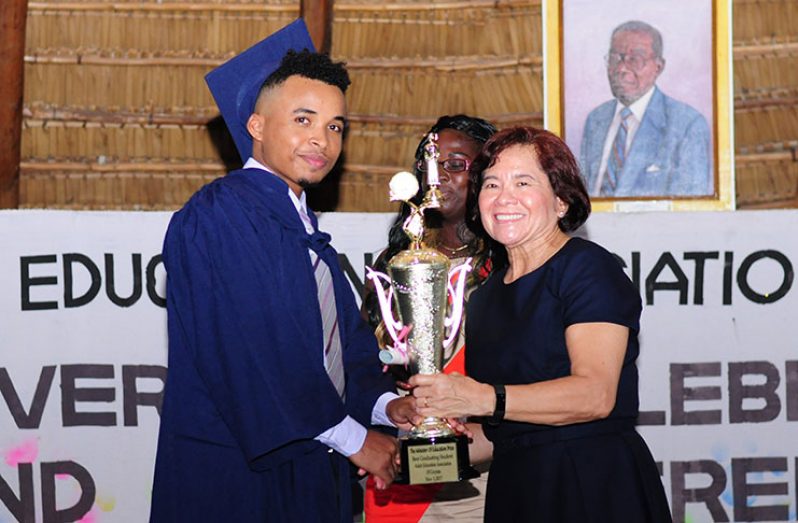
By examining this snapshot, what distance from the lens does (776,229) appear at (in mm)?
4090

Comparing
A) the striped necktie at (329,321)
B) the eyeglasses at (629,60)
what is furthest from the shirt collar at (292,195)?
the eyeglasses at (629,60)

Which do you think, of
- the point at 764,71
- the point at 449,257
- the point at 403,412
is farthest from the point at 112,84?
the point at 764,71

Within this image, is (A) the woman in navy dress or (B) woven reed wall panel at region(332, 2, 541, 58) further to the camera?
(B) woven reed wall panel at region(332, 2, 541, 58)

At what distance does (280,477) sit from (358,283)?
5.19 feet

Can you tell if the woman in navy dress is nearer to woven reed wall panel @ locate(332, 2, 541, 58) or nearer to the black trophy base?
the black trophy base

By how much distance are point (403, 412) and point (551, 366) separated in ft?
1.58

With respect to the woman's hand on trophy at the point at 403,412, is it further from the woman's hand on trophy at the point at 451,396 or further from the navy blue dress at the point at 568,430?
the navy blue dress at the point at 568,430

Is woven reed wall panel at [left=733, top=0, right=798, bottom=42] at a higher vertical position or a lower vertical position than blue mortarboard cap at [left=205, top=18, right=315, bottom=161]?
higher

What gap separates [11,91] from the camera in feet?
15.4

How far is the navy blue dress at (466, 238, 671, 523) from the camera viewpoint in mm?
2502

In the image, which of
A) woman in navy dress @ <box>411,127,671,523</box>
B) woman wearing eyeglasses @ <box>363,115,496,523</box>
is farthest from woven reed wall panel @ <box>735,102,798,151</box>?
woman in navy dress @ <box>411,127,671,523</box>

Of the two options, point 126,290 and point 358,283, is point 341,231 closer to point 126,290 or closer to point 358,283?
point 358,283

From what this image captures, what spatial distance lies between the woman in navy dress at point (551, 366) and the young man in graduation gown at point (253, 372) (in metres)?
0.28

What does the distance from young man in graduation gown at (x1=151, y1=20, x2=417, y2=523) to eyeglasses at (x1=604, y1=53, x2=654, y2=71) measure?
220 centimetres
